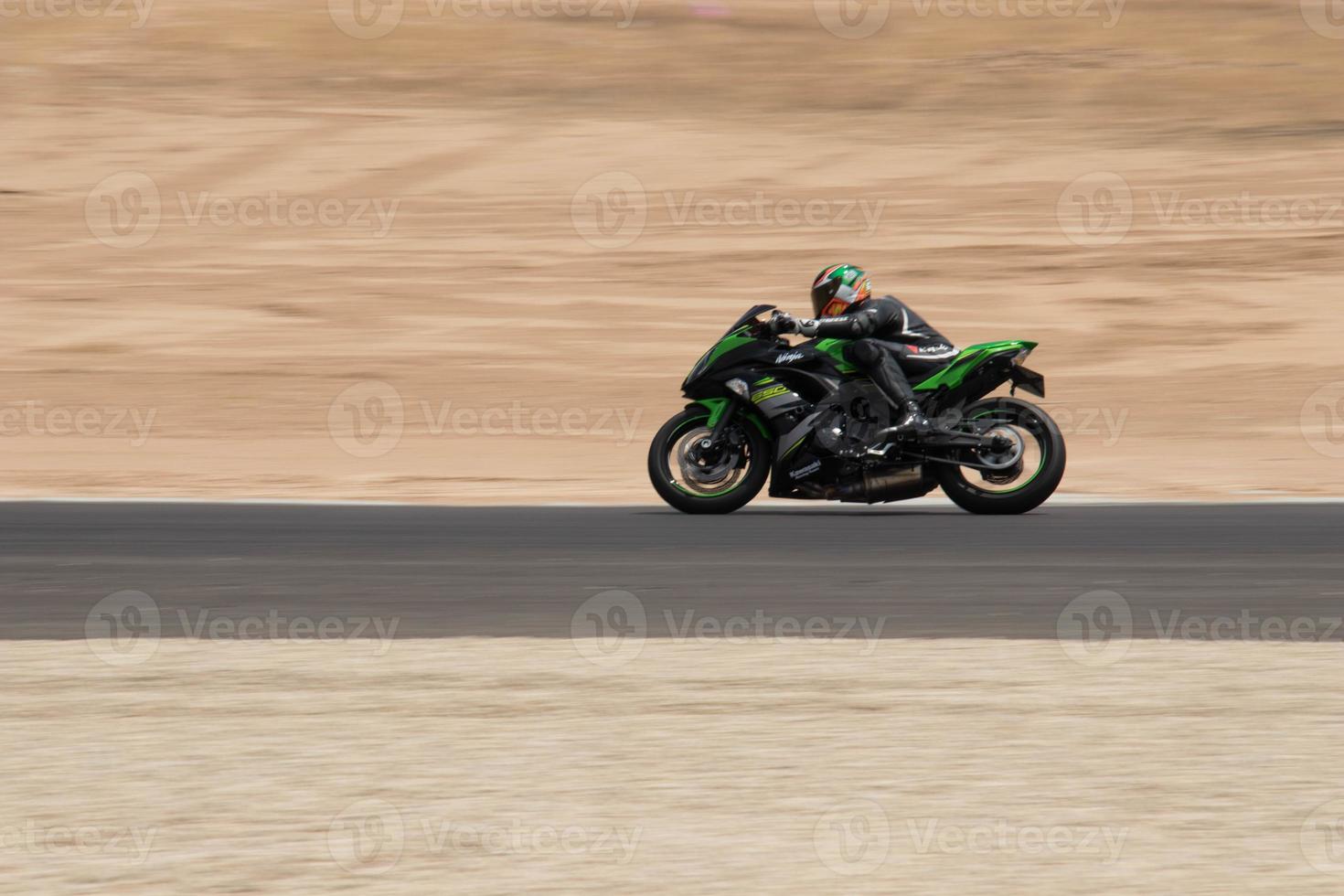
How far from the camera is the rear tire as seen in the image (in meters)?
12.2

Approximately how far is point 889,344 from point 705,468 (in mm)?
1414

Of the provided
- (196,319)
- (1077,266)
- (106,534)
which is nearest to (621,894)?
(106,534)

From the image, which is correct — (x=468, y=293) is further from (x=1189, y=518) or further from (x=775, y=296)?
(x=1189, y=518)

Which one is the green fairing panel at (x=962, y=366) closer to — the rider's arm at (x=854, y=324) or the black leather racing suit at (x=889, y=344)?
the black leather racing suit at (x=889, y=344)

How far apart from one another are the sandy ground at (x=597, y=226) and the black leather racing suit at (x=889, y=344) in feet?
8.74

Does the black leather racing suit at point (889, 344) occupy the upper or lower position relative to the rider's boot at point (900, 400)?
upper

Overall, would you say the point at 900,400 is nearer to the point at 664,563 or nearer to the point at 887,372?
the point at 887,372

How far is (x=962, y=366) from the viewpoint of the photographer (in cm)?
1251

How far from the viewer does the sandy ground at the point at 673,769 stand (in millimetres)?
4691

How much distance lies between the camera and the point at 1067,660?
24.4 ft

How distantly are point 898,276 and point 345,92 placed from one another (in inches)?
831

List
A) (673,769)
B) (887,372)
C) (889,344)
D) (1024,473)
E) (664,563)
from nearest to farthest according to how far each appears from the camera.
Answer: (673,769) → (664,563) → (1024,473) → (887,372) → (889,344)

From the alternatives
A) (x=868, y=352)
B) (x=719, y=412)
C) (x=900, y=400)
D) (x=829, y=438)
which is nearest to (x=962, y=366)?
(x=900, y=400)

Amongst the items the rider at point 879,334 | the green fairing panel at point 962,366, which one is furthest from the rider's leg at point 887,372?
the green fairing panel at point 962,366
